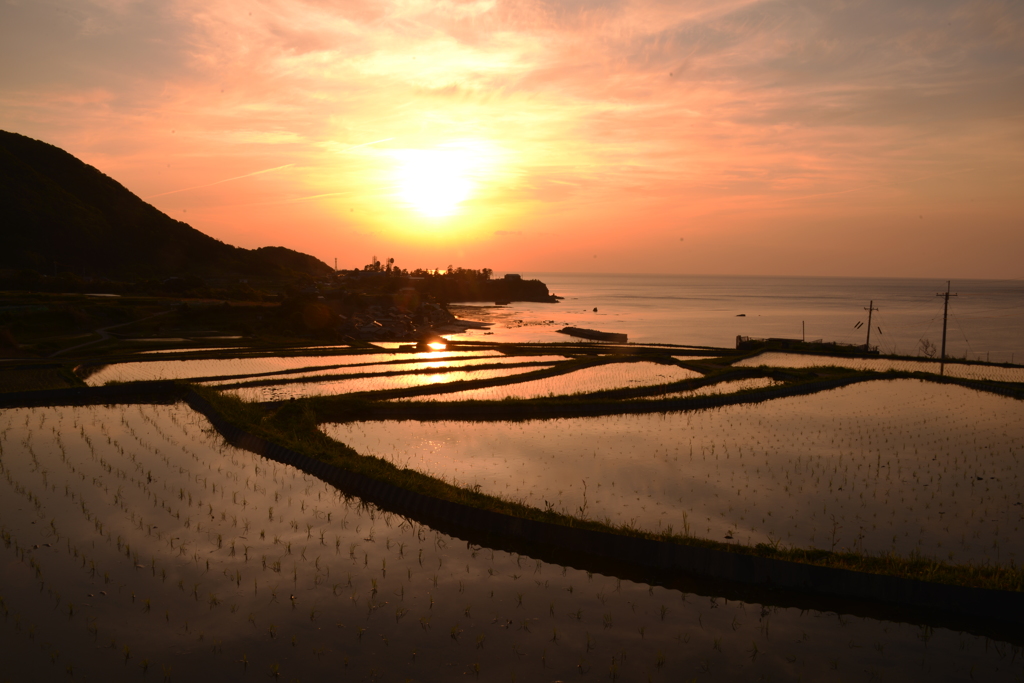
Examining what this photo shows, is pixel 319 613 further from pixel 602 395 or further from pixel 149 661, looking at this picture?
pixel 602 395

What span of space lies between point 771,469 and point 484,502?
21.8ft

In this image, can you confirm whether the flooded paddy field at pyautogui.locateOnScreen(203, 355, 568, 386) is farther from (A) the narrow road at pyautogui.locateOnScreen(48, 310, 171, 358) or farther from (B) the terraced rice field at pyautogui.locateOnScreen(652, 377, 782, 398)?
(A) the narrow road at pyautogui.locateOnScreen(48, 310, 171, 358)

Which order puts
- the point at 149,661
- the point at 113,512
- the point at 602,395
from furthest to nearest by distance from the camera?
the point at 602,395, the point at 113,512, the point at 149,661

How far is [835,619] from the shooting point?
296 inches

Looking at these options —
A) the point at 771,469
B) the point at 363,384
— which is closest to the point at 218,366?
the point at 363,384

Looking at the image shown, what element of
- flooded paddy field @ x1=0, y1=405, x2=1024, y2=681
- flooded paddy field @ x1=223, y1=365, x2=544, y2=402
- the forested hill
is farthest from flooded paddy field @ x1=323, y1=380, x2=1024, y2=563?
the forested hill

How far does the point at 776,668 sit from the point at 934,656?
6.10ft

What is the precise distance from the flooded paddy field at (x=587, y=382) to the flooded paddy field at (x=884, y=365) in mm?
4814

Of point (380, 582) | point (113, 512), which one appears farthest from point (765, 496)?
point (113, 512)

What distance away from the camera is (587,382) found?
82.4ft

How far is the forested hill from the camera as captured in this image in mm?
86125

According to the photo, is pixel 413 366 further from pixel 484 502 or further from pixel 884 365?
pixel 884 365

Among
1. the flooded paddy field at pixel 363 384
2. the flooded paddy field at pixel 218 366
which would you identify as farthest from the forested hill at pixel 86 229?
the flooded paddy field at pixel 363 384

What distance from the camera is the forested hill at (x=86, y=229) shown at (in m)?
86.1
